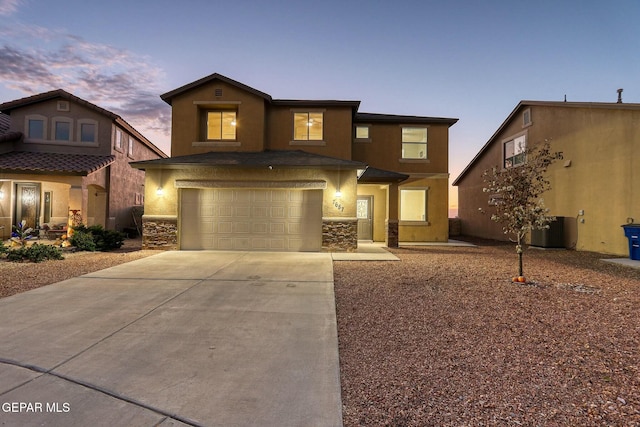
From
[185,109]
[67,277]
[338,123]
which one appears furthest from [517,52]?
[67,277]

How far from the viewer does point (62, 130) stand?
54.2 feet

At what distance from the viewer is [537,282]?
7477 millimetres

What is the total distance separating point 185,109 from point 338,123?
23.0ft

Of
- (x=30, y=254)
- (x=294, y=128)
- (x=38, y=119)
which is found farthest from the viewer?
(x=38, y=119)

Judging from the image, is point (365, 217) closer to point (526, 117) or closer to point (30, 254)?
point (526, 117)

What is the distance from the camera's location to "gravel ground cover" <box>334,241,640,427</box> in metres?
2.57

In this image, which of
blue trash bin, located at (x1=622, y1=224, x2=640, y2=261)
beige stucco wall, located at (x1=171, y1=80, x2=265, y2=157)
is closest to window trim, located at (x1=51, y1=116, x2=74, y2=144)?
beige stucco wall, located at (x1=171, y1=80, x2=265, y2=157)

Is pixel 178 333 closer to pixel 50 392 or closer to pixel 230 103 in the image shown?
pixel 50 392

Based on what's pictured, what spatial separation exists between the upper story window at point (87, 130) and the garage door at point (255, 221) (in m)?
9.08

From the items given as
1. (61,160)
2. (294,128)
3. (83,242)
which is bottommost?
(83,242)

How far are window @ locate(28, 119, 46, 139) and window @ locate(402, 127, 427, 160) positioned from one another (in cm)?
1891

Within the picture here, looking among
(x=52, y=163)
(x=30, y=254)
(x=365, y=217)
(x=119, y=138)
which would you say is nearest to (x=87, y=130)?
(x=119, y=138)

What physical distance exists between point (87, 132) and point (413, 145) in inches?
689

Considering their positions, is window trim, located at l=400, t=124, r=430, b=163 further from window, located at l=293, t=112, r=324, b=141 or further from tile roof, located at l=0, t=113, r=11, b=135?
tile roof, located at l=0, t=113, r=11, b=135
